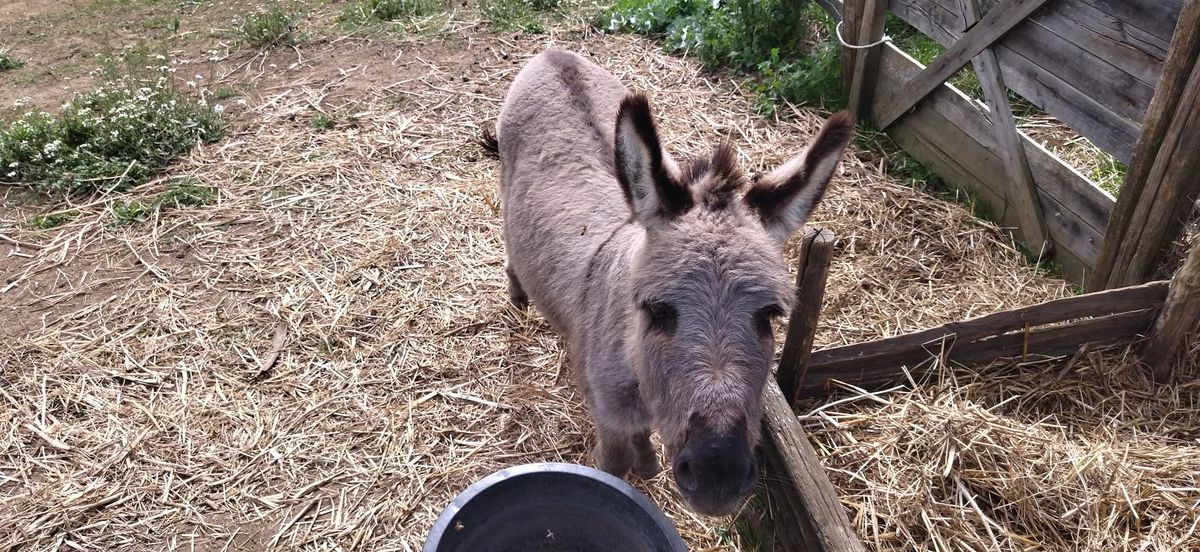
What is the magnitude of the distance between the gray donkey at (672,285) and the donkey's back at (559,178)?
12 millimetres

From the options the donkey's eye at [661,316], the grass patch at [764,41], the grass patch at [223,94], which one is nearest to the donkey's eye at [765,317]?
the donkey's eye at [661,316]

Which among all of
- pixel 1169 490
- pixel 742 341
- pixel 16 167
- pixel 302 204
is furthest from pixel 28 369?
pixel 1169 490

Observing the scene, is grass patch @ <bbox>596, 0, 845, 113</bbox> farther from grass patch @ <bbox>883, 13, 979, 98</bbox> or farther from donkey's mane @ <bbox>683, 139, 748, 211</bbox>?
donkey's mane @ <bbox>683, 139, 748, 211</bbox>

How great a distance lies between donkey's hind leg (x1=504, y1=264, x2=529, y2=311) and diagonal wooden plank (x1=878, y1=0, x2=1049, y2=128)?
369 cm

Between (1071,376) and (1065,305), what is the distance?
1.66 feet

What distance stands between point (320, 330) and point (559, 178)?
2184mm

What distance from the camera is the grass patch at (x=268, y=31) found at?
8547 millimetres

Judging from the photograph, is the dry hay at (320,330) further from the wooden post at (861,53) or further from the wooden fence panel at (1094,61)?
the wooden fence panel at (1094,61)

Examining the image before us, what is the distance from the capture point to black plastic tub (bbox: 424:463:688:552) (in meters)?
2.61

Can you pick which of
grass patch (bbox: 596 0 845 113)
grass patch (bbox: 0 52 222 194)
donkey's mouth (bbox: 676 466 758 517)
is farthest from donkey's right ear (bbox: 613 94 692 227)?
grass patch (bbox: 0 52 222 194)

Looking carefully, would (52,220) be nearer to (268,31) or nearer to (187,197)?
(187,197)

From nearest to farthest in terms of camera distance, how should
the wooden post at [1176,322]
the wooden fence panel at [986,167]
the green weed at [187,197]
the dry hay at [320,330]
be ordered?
the wooden post at [1176,322], the dry hay at [320,330], the wooden fence panel at [986,167], the green weed at [187,197]

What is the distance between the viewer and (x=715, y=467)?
2.27 metres

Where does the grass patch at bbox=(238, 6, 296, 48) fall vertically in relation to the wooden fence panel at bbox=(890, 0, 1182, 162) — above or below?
below
